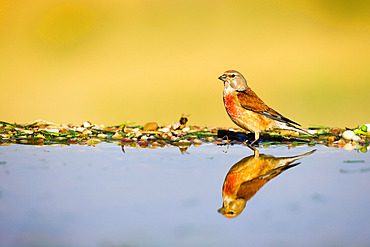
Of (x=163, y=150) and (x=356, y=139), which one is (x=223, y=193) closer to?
(x=163, y=150)

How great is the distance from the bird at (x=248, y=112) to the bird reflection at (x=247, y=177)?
1.37m

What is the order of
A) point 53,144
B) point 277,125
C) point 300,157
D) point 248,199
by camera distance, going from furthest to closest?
point 277,125 → point 53,144 → point 300,157 → point 248,199

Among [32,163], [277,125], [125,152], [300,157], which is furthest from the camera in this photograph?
[277,125]

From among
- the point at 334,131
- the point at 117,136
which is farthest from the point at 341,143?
the point at 117,136

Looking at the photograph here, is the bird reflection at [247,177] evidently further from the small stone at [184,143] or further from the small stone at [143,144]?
the small stone at [143,144]

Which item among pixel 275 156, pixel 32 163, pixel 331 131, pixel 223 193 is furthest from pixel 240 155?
pixel 331 131

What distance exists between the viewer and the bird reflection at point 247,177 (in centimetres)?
210

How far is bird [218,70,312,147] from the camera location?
16.2ft

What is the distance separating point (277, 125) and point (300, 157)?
1.65 metres

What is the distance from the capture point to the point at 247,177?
2.70m

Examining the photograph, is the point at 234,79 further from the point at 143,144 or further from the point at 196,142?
the point at 143,144

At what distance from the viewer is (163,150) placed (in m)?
3.78

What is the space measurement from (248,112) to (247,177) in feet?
7.74

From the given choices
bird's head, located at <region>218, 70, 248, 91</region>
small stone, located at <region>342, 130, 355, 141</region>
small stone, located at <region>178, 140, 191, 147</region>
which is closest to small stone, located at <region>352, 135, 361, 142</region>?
small stone, located at <region>342, 130, 355, 141</region>
